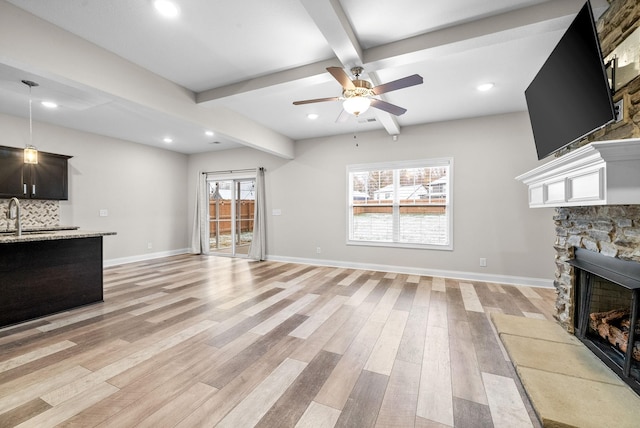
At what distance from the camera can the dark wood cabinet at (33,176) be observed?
425 cm

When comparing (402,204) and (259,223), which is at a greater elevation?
(402,204)

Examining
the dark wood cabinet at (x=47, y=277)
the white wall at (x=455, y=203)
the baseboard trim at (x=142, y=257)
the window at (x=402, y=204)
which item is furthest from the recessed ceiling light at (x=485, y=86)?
the baseboard trim at (x=142, y=257)

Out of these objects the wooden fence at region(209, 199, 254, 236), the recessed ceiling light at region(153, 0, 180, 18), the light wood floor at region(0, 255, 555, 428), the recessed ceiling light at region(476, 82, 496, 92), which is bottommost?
the light wood floor at region(0, 255, 555, 428)

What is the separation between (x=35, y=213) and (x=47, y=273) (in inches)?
99.4

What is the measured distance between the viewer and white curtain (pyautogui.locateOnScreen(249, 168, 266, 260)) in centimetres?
647

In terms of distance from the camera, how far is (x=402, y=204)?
5238 millimetres

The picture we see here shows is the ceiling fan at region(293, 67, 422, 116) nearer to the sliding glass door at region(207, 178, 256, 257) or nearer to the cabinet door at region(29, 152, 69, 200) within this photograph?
the sliding glass door at region(207, 178, 256, 257)

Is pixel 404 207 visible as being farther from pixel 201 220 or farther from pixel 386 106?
pixel 201 220

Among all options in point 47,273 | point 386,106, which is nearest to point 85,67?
point 47,273

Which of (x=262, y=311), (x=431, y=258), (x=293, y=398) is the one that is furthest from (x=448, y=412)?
(x=431, y=258)

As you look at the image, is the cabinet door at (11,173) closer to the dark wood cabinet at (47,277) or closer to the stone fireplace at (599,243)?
the dark wood cabinet at (47,277)

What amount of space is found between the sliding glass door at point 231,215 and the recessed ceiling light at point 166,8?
464 centimetres

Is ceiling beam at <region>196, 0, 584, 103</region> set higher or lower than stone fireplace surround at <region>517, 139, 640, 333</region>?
higher

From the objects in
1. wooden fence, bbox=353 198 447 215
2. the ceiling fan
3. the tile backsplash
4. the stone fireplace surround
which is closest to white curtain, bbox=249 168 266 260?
wooden fence, bbox=353 198 447 215
